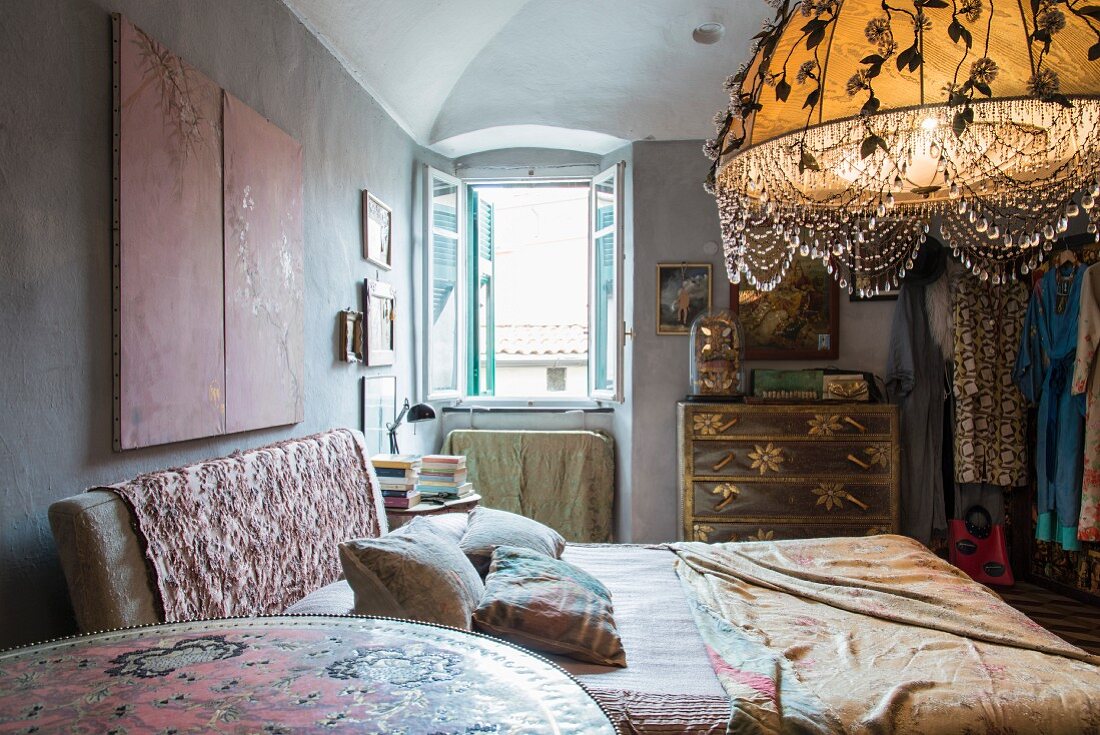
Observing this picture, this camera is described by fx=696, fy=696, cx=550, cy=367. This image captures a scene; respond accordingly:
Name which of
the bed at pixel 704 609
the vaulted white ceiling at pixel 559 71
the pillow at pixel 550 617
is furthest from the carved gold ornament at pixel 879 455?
the pillow at pixel 550 617

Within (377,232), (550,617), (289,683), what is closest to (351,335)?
(377,232)

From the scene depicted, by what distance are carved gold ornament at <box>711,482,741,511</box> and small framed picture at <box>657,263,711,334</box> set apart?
1101 mm

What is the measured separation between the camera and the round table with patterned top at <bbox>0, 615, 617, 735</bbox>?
30.4 inches

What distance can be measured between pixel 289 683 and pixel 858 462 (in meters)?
4.01

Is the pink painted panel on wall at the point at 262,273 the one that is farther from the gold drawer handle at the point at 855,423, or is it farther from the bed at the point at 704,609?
the gold drawer handle at the point at 855,423

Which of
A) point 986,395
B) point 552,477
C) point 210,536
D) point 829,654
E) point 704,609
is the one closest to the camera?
point 210,536

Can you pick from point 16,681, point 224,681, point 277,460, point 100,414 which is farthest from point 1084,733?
point 100,414

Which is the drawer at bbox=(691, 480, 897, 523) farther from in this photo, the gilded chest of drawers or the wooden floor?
the wooden floor

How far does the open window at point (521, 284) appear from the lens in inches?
192

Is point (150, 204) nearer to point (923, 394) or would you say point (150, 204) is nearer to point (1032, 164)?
point (1032, 164)

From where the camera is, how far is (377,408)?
3.82m

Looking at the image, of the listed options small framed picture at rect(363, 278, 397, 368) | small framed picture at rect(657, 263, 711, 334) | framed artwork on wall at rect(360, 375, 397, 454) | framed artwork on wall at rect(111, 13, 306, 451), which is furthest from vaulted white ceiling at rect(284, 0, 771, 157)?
framed artwork on wall at rect(360, 375, 397, 454)

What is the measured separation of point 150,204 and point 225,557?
3.26 ft

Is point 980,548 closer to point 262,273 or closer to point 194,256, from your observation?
point 262,273
